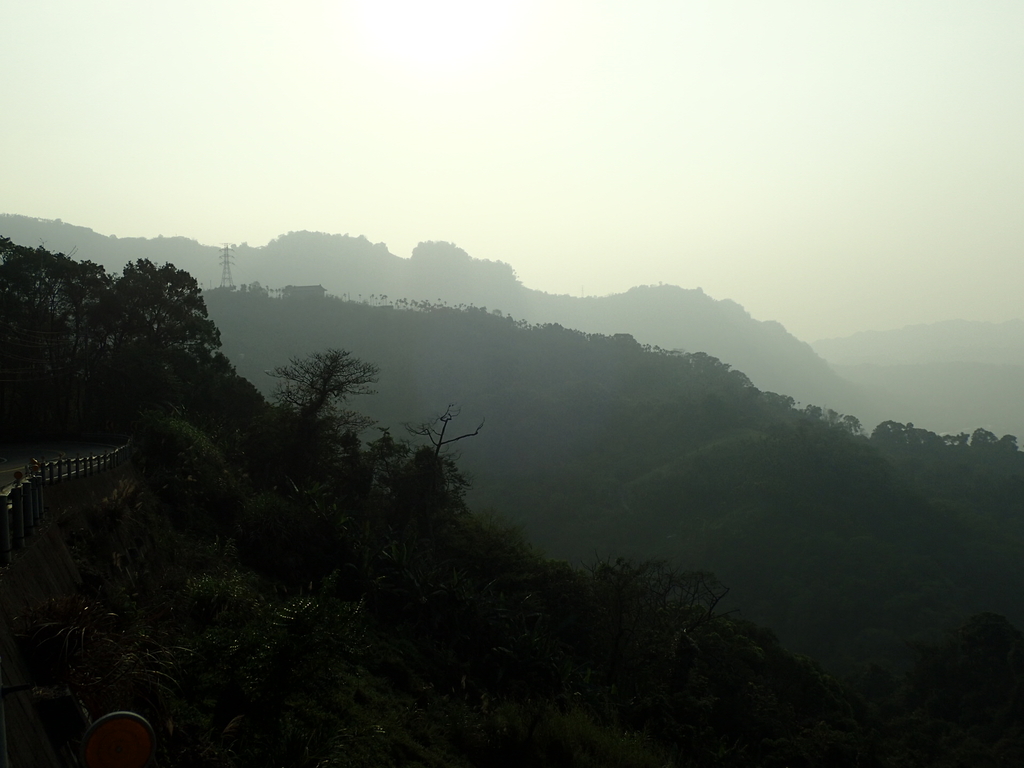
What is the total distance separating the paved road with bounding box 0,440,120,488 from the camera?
1878 cm

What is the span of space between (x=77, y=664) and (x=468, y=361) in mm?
116935

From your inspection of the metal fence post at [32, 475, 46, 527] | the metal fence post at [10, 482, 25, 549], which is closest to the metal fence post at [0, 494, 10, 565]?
the metal fence post at [10, 482, 25, 549]

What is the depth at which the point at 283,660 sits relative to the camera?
334 inches

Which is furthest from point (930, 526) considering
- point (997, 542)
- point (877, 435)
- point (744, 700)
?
point (744, 700)

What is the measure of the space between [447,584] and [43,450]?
1326 cm

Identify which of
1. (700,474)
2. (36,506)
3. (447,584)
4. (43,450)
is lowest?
(700,474)

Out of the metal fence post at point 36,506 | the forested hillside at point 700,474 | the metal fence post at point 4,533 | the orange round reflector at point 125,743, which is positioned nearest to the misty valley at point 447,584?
the forested hillside at point 700,474

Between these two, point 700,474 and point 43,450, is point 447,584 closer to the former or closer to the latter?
point 43,450

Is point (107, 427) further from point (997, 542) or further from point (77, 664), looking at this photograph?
point (997, 542)

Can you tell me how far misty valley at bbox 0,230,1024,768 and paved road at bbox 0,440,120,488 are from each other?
146cm

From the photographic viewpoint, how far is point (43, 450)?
2217 cm

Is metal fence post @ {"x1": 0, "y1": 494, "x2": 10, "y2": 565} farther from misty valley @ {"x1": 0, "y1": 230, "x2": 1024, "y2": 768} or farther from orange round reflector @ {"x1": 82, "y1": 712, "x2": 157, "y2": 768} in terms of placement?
orange round reflector @ {"x1": 82, "y1": 712, "x2": 157, "y2": 768}

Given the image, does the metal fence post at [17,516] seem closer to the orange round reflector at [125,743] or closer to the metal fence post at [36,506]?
the metal fence post at [36,506]

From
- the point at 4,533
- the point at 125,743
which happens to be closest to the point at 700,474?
the point at 4,533
